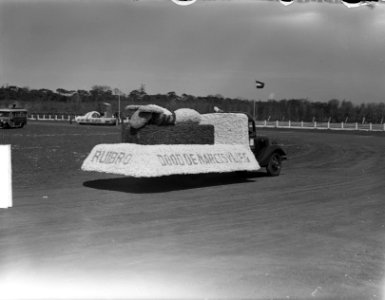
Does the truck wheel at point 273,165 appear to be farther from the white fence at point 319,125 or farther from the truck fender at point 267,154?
the white fence at point 319,125

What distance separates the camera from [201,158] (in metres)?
11.9

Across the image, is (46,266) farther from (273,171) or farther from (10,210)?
(273,171)

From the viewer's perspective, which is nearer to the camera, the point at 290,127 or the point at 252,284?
the point at 252,284

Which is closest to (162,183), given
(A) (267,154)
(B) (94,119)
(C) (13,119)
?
(A) (267,154)

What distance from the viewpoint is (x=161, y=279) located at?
4875 millimetres

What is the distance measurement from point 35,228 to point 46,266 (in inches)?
84.4

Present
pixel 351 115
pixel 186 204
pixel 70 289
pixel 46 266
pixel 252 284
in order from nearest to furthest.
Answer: pixel 70 289 < pixel 252 284 < pixel 46 266 < pixel 186 204 < pixel 351 115

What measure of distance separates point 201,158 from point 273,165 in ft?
13.3

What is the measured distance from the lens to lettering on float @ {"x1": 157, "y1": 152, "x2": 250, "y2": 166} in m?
10.9

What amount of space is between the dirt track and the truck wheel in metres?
1.68

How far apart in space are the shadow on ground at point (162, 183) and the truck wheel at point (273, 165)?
0.61 meters

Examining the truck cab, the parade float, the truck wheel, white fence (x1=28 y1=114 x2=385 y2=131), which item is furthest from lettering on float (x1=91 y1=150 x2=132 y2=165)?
white fence (x1=28 y1=114 x2=385 y2=131)

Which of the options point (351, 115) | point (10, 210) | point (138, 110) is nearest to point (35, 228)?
point (10, 210)

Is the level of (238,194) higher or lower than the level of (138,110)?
lower
